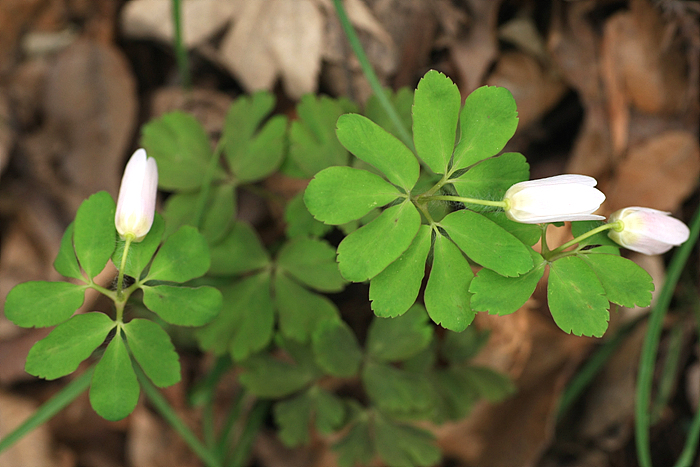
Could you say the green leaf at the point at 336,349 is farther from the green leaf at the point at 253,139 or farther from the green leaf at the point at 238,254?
the green leaf at the point at 253,139

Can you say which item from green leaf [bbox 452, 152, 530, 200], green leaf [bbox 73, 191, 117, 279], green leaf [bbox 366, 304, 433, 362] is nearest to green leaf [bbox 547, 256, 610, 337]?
green leaf [bbox 452, 152, 530, 200]

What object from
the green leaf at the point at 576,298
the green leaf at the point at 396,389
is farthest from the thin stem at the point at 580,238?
the green leaf at the point at 396,389

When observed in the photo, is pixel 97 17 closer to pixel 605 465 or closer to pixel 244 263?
pixel 244 263

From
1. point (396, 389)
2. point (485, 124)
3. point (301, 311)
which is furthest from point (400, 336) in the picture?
point (485, 124)

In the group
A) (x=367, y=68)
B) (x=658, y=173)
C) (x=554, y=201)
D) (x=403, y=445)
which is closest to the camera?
(x=554, y=201)

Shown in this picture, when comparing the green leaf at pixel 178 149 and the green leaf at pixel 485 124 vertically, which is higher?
the green leaf at pixel 485 124

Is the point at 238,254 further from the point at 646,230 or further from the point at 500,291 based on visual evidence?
the point at 646,230

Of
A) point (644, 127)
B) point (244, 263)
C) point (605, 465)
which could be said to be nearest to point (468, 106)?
point (244, 263)
